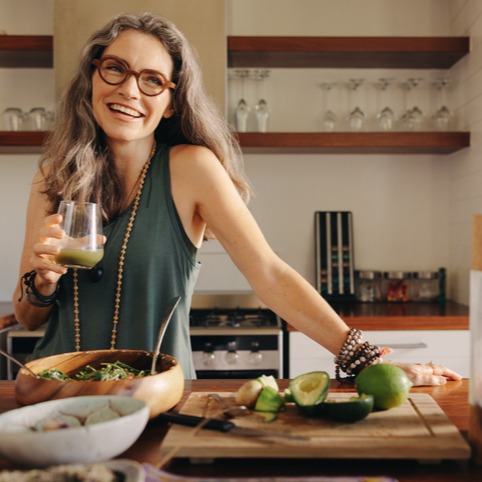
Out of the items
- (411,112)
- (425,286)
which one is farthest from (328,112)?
(425,286)

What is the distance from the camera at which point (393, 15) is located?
3.12 m

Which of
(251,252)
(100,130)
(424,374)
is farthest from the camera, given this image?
(100,130)

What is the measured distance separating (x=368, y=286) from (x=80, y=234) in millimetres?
2160

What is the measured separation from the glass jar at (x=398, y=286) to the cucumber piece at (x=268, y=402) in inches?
88.6

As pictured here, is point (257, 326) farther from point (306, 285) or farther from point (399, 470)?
point (399, 470)

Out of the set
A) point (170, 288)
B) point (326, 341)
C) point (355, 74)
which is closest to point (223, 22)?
point (355, 74)

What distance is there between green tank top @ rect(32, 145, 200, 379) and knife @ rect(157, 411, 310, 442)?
550 millimetres

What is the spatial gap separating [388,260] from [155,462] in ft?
8.40

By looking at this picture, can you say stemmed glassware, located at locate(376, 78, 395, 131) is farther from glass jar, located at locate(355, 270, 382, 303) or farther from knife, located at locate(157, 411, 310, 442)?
knife, located at locate(157, 411, 310, 442)

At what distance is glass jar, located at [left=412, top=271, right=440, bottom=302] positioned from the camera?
9.86ft

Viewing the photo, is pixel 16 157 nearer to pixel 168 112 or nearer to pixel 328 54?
pixel 328 54

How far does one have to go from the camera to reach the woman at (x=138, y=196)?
1374 mm

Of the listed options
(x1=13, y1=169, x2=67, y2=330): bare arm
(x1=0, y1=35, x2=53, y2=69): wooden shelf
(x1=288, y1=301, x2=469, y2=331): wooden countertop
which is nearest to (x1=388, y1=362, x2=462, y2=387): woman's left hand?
(x1=13, y1=169, x2=67, y2=330): bare arm

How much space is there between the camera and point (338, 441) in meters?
0.74
